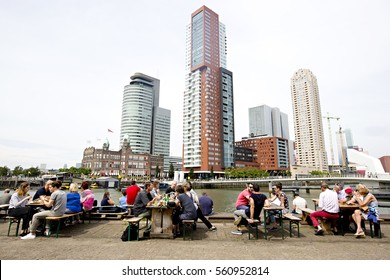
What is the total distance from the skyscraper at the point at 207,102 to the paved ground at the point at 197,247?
102004 millimetres

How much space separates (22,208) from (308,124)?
209 metres

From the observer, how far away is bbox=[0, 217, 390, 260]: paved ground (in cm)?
530

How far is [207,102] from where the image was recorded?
116688 millimetres

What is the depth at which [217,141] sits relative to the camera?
11519 cm

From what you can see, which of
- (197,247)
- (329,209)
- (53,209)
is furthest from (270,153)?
(53,209)

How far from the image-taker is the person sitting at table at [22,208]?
7521 millimetres

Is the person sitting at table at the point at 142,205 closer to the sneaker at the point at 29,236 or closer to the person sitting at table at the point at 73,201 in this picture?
the person sitting at table at the point at 73,201

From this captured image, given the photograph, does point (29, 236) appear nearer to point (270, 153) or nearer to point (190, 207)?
point (190, 207)

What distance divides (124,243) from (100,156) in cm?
12836

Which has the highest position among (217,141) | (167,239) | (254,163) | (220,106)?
(220,106)

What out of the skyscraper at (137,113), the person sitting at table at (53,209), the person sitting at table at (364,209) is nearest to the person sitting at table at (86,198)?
the person sitting at table at (53,209)
